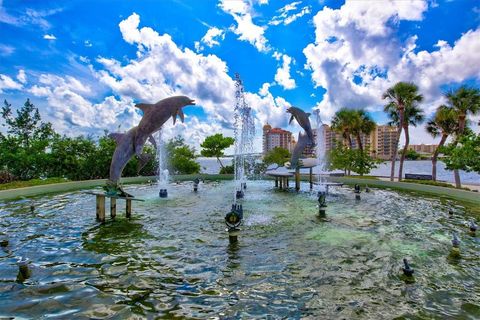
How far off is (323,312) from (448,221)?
9.93 metres

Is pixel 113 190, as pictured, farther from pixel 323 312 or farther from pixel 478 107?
pixel 478 107

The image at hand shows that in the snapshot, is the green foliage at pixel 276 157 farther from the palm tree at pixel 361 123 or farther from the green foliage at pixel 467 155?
the green foliage at pixel 467 155

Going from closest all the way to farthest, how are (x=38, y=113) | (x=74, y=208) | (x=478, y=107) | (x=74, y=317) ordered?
(x=74, y=317), (x=74, y=208), (x=478, y=107), (x=38, y=113)

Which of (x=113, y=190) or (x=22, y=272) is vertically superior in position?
(x=113, y=190)

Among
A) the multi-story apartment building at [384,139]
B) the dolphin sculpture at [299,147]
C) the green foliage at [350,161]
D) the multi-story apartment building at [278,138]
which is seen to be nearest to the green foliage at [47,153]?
the dolphin sculpture at [299,147]

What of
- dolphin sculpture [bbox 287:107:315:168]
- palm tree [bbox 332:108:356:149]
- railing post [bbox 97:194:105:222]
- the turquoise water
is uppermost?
palm tree [bbox 332:108:356:149]

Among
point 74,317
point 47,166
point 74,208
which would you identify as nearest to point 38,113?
point 47,166

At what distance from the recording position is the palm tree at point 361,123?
32.6 m

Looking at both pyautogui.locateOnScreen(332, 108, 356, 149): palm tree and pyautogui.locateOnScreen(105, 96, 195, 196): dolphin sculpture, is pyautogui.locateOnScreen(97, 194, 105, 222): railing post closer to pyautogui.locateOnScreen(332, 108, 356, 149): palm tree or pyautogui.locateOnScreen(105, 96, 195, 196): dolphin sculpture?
pyautogui.locateOnScreen(105, 96, 195, 196): dolphin sculpture

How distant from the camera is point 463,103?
22.8 metres

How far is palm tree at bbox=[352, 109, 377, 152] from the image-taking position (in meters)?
32.6

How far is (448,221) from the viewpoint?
12023 millimetres

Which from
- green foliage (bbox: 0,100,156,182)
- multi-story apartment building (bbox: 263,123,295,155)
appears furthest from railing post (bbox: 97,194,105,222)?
multi-story apartment building (bbox: 263,123,295,155)

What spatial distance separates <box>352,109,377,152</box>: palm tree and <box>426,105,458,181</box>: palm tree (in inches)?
285
